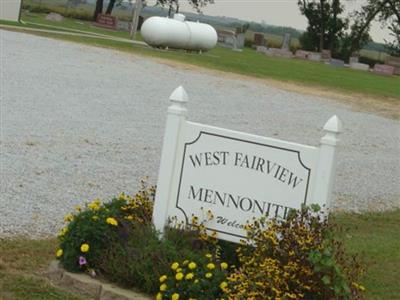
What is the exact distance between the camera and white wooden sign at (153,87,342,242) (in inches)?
233

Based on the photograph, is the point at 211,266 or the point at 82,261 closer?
the point at 211,266

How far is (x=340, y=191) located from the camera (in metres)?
12.4

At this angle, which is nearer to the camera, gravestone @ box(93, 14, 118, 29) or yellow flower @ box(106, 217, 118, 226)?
yellow flower @ box(106, 217, 118, 226)

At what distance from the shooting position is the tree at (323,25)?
7275 centimetres

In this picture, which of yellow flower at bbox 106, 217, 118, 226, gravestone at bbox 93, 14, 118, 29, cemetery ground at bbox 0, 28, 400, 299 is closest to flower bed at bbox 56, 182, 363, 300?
yellow flower at bbox 106, 217, 118, 226

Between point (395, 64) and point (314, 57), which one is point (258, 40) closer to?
point (314, 57)

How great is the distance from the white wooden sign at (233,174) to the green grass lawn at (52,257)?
531 millimetres

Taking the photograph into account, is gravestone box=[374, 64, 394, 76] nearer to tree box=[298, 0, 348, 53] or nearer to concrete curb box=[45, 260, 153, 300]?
tree box=[298, 0, 348, 53]

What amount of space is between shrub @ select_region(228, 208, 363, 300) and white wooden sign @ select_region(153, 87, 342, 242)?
0.29m

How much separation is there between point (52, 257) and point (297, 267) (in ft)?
7.27

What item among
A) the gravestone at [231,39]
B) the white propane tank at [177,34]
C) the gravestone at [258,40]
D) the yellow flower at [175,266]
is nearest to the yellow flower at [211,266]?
the yellow flower at [175,266]

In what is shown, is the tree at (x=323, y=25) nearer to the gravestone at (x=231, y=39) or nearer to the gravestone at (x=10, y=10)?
the gravestone at (x=231, y=39)

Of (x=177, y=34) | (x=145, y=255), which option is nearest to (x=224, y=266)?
(x=145, y=255)

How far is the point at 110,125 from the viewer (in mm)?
14820
